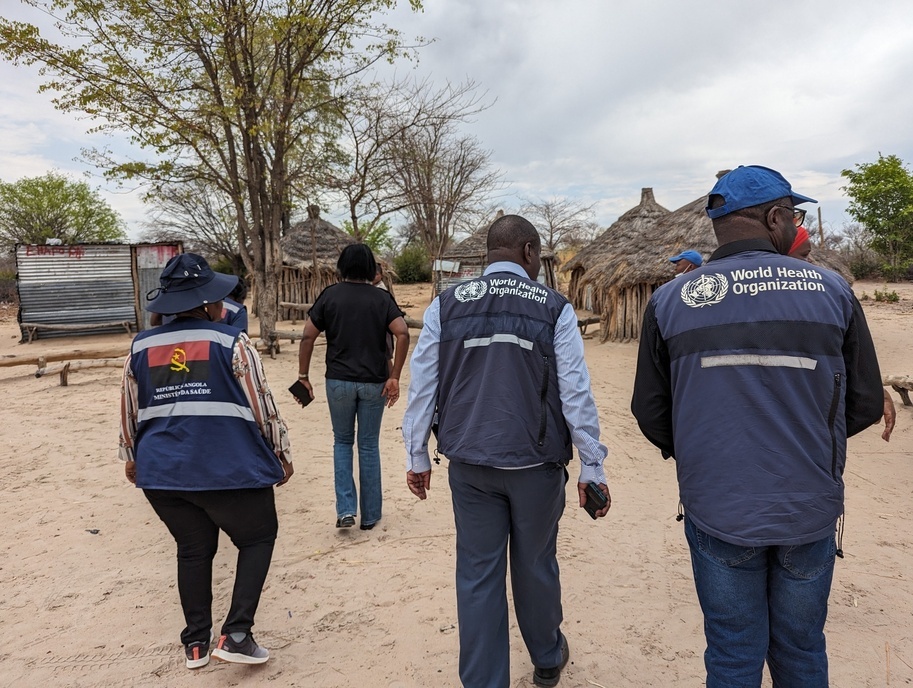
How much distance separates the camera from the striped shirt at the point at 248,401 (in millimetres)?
2434

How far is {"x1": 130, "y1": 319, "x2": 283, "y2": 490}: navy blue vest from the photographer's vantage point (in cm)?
236

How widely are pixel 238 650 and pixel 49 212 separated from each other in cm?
3050

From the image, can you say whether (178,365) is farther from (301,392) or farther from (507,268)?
(301,392)

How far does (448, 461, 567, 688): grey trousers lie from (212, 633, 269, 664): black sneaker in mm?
939

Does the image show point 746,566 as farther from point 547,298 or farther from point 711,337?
point 547,298

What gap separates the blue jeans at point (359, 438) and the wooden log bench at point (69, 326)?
1372 cm

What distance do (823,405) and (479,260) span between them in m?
17.6

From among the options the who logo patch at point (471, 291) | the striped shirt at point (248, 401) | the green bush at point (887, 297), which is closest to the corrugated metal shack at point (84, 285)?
the striped shirt at point (248, 401)

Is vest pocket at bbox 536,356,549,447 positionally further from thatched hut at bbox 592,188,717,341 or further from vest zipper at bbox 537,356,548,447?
thatched hut at bbox 592,188,717,341

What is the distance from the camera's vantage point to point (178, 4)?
9.42 meters

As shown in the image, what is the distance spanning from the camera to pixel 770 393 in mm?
1641

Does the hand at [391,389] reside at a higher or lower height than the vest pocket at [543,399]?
lower

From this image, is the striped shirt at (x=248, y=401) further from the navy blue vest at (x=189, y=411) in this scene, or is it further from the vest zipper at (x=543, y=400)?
the vest zipper at (x=543, y=400)

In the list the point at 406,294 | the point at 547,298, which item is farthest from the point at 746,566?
the point at 406,294
